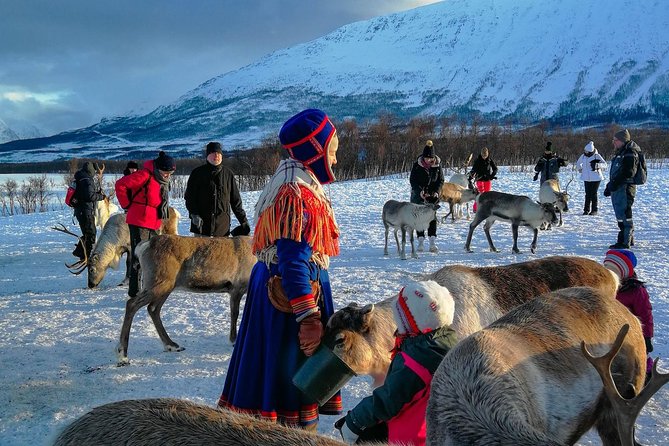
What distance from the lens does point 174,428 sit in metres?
1.40

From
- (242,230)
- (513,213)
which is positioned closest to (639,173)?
(513,213)

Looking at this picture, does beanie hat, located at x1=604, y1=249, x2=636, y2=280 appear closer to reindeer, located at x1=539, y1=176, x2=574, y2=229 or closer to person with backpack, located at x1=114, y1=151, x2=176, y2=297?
person with backpack, located at x1=114, y1=151, x2=176, y2=297

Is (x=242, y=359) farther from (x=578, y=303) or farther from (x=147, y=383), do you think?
(x=147, y=383)

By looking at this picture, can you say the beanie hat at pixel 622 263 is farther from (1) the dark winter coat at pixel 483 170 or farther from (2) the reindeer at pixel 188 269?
(1) the dark winter coat at pixel 483 170

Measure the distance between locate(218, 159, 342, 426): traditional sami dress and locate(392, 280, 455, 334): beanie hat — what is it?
0.40m

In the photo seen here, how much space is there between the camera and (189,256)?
18.2 ft

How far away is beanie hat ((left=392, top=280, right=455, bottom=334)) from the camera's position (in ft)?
8.05

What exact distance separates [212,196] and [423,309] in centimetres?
470

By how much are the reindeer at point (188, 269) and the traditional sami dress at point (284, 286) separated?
293cm

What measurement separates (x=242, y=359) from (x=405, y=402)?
786mm

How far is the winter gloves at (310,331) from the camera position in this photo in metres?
2.36

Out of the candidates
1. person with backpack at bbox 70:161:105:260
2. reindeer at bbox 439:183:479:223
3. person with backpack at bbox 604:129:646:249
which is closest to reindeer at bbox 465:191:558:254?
person with backpack at bbox 604:129:646:249

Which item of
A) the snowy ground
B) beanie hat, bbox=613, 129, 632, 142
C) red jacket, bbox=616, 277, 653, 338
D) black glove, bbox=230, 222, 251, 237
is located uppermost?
beanie hat, bbox=613, 129, 632, 142

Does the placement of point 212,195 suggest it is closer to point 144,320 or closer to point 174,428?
point 144,320
